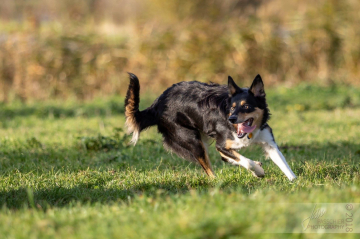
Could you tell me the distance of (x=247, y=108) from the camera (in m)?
4.84

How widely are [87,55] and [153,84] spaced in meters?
2.10

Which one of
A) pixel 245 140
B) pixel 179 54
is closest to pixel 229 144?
pixel 245 140

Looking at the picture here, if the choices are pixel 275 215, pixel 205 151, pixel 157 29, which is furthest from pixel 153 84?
pixel 275 215

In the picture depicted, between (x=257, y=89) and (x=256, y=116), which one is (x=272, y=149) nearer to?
(x=256, y=116)

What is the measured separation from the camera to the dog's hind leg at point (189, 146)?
531 cm

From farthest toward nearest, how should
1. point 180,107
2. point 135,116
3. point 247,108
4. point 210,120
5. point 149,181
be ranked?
1. point 135,116
2. point 180,107
3. point 210,120
4. point 247,108
5. point 149,181

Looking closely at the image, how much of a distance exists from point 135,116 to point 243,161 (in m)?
1.55

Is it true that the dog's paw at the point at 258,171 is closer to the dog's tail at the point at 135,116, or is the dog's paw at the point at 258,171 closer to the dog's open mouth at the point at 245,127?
the dog's open mouth at the point at 245,127

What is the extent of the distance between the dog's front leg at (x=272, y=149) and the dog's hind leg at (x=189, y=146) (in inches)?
27.1

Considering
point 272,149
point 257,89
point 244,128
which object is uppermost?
point 257,89

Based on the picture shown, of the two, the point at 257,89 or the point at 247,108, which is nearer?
the point at 247,108

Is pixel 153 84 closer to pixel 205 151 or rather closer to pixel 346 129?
pixel 346 129

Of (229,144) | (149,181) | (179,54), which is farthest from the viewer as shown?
(179,54)

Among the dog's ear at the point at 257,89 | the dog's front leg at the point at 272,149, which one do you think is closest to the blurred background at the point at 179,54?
the dog's ear at the point at 257,89
